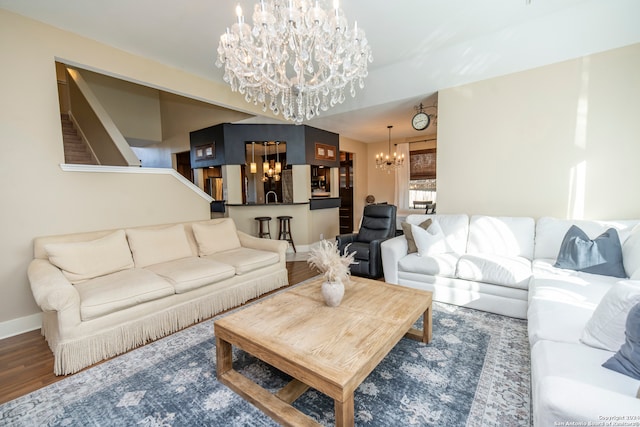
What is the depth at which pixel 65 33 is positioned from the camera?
2875 millimetres

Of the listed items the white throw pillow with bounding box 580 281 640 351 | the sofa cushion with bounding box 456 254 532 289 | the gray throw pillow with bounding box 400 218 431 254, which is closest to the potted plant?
the white throw pillow with bounding box 580 281 640 351

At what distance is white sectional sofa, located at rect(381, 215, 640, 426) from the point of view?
3.03ft

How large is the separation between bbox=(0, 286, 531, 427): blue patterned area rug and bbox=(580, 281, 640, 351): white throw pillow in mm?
541

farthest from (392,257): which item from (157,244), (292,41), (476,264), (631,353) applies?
(157,244)

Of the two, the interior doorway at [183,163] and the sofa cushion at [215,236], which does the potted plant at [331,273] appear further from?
the interior doorway at [183,163]

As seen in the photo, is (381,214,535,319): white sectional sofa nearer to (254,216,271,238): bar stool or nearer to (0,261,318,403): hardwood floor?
(254,216,271,238): bar stool

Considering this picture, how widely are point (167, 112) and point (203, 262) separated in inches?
227

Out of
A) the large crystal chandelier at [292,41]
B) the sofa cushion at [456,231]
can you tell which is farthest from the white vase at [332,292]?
the sofa cushion at [456,231]

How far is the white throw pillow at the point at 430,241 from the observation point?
10.3 feet

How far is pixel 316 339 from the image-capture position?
5.00 ft

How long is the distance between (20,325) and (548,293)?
449 centimetres

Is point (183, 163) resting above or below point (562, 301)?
above

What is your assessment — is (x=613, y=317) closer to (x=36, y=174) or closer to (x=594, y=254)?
(x=594, y=254)

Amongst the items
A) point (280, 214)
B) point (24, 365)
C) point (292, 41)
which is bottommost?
point (24, 365)
